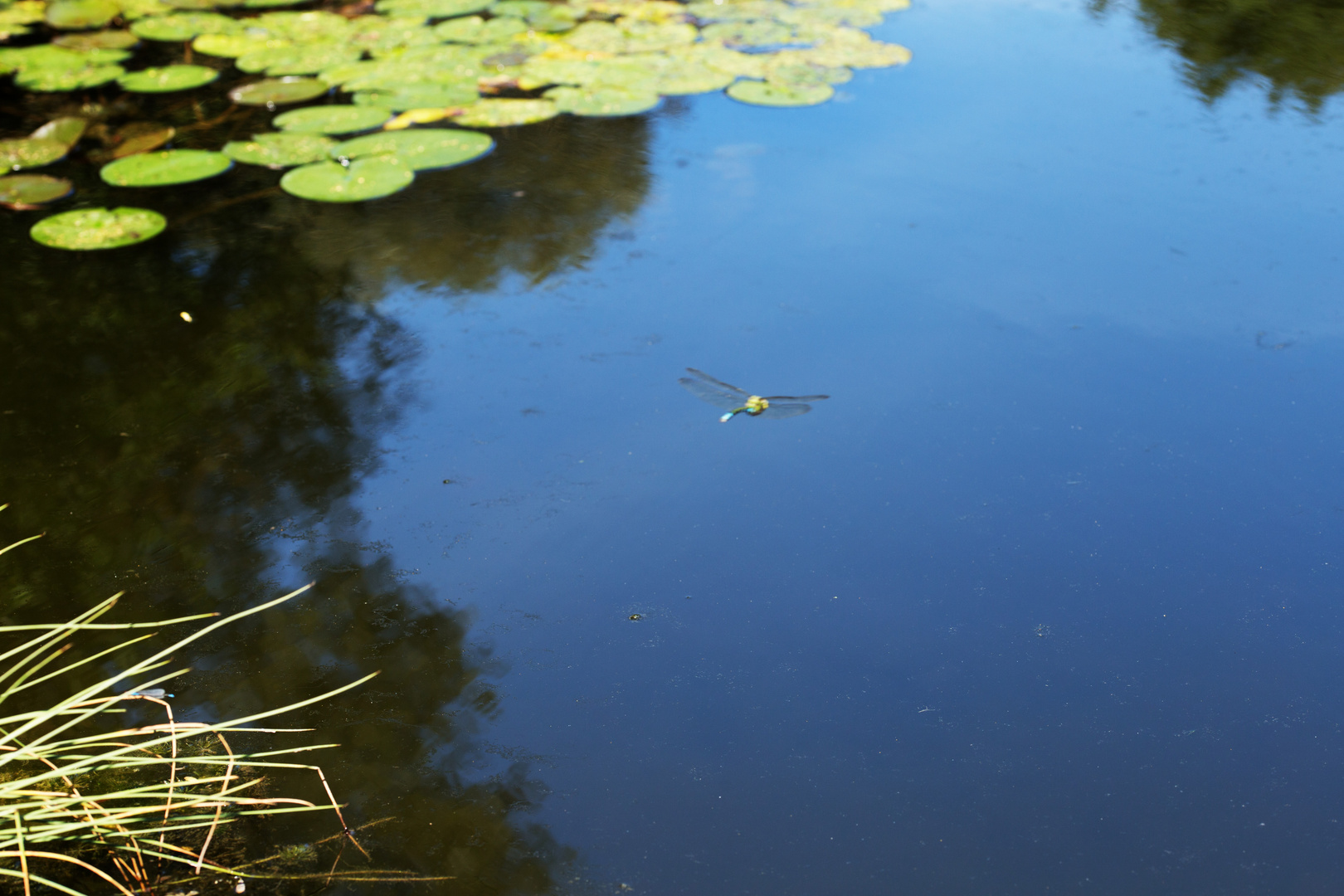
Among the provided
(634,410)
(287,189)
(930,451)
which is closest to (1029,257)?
(930,451)

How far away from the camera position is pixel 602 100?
455 cm

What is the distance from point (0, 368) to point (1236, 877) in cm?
338

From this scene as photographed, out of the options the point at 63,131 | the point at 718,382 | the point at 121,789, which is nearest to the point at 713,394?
the point at 718,382

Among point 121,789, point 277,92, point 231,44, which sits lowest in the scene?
point 121,789

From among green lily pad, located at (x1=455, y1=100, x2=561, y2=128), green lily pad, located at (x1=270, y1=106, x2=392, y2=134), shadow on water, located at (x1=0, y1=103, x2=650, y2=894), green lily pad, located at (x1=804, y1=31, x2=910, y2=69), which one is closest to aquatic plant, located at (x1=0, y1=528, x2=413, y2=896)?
shadow on water, located at (x1=0, y1=103, x2=650, y2=894)

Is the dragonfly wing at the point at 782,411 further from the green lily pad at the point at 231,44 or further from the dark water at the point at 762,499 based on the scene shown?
the green lily pad at the point at 231,44

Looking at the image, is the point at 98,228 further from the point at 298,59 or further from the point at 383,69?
the point at 298,59

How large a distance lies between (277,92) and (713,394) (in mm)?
3252

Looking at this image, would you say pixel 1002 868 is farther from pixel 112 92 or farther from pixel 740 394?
pixel 112 92

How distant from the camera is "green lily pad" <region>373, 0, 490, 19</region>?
5.62 meters

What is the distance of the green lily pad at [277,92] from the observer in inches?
182

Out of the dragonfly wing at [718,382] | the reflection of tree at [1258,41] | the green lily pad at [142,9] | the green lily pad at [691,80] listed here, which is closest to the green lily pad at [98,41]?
the green lily pad at [142,9]

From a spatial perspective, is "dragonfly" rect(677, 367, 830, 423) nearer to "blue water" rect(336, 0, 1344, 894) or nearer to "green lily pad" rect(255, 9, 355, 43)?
"blue water" rect(336, 0, 1344, 894)

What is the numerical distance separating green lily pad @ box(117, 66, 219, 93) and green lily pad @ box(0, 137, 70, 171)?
0.73 m
